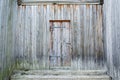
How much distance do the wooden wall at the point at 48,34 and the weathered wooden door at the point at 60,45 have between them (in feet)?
0.48

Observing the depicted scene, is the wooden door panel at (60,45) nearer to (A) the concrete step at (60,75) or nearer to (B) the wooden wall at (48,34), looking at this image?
(B) the wooden wall at (48,34)

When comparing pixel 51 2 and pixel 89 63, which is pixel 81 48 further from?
pixel 51 2

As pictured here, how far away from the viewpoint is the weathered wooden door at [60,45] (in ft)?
20.5

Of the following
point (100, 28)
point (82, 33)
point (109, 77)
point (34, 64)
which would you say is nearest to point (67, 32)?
point (82, 33)

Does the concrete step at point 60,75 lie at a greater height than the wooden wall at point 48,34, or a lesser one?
lesser

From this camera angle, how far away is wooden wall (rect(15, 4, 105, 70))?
6191 mm

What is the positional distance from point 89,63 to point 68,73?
36.9 inches

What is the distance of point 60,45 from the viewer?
20.7ft

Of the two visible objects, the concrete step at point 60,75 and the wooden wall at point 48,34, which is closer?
the concrete step at point 60,75

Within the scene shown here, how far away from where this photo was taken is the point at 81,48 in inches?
244

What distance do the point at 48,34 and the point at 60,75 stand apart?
1452 millimetres

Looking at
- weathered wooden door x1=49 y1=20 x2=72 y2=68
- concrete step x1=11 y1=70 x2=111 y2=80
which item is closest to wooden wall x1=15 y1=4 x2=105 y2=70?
weathered wooden door x1=49 y1=20 x2=72 y2=68

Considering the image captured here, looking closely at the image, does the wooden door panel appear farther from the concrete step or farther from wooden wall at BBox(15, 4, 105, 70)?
the concrete step

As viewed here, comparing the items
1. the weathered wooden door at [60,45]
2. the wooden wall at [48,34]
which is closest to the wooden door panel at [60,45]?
the weathered wooden door at [60,45]
